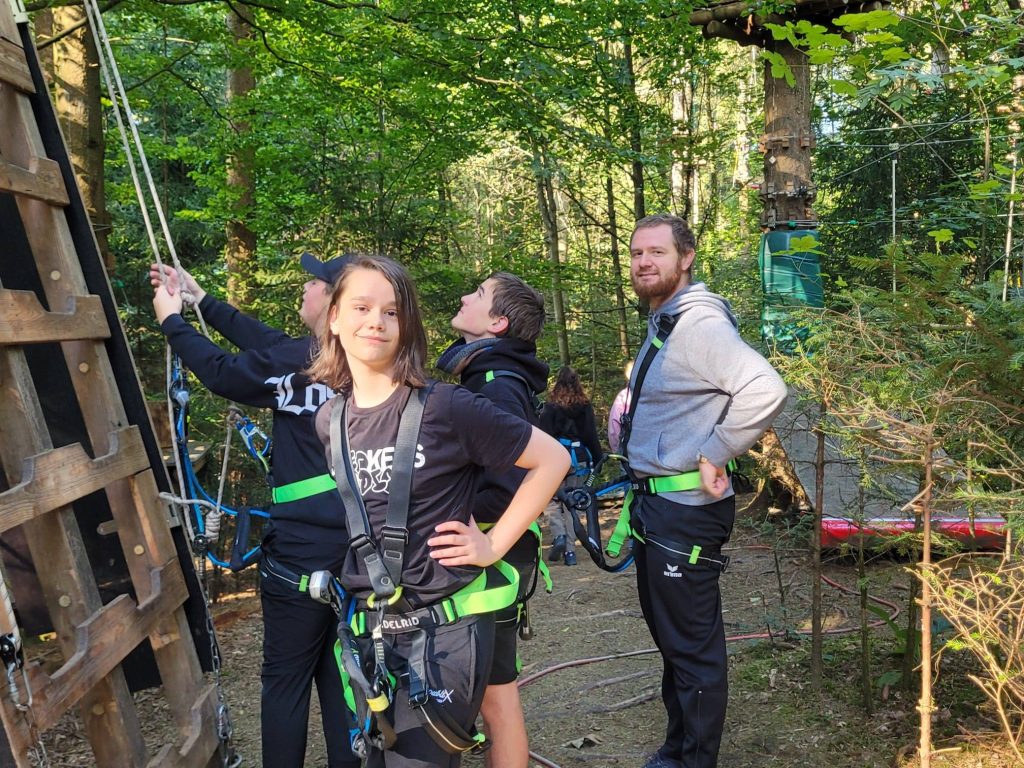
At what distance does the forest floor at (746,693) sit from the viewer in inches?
139

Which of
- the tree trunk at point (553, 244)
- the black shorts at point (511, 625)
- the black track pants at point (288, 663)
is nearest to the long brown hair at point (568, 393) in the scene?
the tree trunk at point (553, 244)

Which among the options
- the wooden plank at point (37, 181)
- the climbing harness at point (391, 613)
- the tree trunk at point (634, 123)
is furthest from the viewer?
the tree trunk at point (634, 123)

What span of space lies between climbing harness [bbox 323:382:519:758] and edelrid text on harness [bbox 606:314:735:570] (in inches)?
45.3

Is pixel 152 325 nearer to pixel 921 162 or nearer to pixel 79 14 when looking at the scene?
pixel 79 14

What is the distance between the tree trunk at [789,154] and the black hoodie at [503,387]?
15.9 ft

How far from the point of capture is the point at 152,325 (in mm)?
9758

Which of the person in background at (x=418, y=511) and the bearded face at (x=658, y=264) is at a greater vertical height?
the bearded face at (x=658, y=264)

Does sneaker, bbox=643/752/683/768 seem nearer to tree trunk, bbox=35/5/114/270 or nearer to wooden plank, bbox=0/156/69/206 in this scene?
wooden plank, bbox=0/156/69/206

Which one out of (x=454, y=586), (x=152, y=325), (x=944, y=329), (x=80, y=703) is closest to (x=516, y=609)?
(x=454, y=586)

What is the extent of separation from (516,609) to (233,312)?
170cm

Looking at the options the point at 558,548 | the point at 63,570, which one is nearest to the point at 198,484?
the point at 63,570

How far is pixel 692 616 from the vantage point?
3221mm

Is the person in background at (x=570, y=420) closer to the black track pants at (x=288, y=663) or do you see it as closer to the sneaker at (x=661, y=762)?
the sneaker at (x=661, y=762)

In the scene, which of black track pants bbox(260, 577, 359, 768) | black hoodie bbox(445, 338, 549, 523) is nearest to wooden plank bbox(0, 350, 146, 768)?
black track pants bbox(260, 577, 359, 768)
